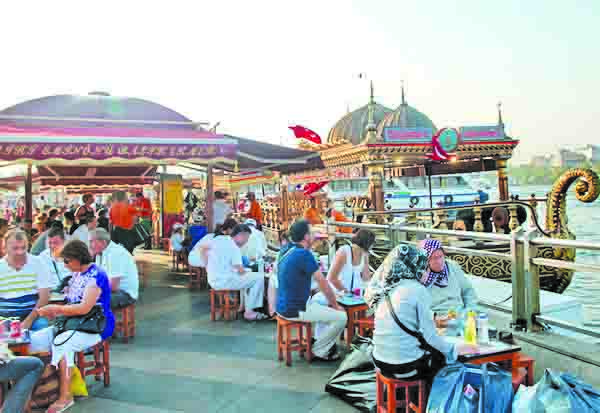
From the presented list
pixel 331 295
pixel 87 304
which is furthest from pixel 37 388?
pixel 331 295

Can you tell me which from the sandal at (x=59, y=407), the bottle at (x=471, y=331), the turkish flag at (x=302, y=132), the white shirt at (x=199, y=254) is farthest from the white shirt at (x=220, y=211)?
the bottle at (x=471, y=331)

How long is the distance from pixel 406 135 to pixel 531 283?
41.5 ft

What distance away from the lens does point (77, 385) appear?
14.7ft

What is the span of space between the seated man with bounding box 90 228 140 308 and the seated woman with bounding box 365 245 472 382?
12.1 feet

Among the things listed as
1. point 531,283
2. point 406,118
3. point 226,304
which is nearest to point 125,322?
point 226,304

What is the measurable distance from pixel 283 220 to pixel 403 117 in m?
20.1

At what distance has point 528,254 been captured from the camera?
15.1ft

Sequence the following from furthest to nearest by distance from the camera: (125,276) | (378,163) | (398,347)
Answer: (378,163) < (125,276) < (398,347)

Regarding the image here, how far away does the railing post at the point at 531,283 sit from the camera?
459cm

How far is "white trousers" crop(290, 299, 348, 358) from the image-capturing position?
5195 mm

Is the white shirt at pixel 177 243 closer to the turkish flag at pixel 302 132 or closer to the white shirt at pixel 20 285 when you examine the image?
the turkish flag at pixel 302 132

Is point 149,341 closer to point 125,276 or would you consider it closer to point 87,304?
point 125,276

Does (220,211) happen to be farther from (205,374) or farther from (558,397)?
(558,397)

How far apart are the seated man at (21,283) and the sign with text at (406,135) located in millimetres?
13060
